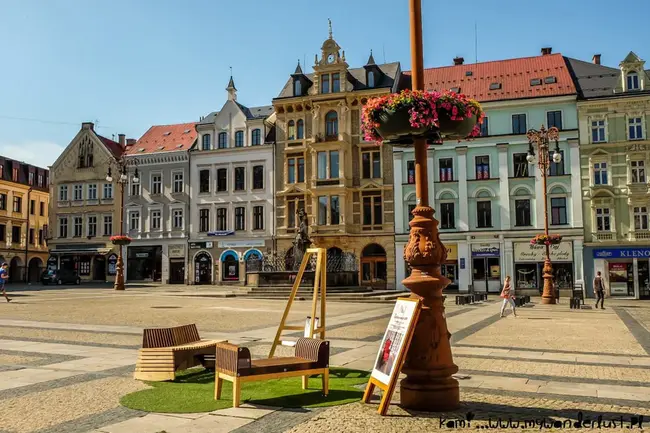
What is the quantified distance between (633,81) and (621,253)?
1152 cm

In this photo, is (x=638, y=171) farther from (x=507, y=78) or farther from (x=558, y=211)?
(x=507, y=78)

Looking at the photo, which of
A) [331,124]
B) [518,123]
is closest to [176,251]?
[331,124]

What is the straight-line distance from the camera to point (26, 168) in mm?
69250

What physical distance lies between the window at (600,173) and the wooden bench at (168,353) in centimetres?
3649

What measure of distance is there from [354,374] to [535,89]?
3801 cm

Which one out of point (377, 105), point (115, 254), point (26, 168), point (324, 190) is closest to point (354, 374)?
point (377, 105)

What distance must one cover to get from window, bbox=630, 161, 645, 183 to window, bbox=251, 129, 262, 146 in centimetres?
2724

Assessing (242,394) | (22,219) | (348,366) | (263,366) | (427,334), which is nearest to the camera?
(427,334)

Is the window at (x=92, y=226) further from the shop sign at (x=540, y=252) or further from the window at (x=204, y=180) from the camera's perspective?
the shop sign at (x=540, y=252)

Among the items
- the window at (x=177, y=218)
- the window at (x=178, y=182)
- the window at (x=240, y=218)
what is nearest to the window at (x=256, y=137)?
the window at (x=240, y=218)

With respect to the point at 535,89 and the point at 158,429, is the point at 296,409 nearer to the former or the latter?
the point at 158,429

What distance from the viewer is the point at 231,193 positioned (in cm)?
4984

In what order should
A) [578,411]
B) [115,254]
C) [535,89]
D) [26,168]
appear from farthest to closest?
[26,168]
[115,254]
[535,89]
[578,411]

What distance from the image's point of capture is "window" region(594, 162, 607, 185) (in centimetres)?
3956
